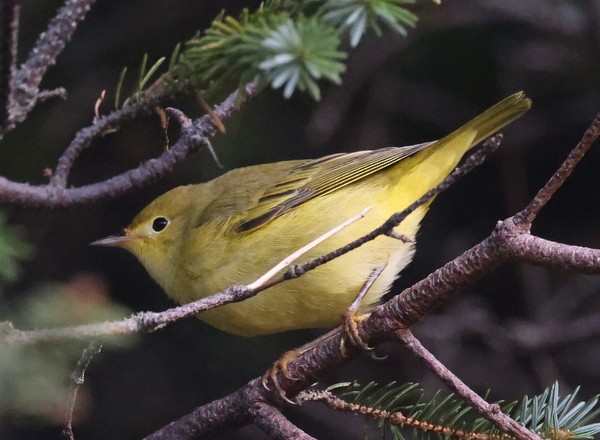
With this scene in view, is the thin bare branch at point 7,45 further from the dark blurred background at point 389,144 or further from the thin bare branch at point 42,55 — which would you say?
the dark blurred background at point 389,144

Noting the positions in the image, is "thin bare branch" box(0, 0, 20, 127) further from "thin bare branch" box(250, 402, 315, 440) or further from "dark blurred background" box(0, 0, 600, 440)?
"dark blurred background" box(0, 0, 600, 440)

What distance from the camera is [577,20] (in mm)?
3266

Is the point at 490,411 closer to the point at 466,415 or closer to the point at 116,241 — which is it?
the point at 466,415

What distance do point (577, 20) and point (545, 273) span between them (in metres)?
1.09

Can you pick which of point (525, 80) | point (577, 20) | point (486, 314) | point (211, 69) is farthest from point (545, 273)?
point (211, 69)

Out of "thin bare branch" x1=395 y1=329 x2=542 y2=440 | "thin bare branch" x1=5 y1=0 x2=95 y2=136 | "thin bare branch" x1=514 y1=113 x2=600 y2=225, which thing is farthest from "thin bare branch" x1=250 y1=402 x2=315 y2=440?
"thin bare branch" x1=5 y1=0 x2=95 y2=136

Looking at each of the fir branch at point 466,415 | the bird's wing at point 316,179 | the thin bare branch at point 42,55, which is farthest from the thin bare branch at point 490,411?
the bird's wing at point 316,179

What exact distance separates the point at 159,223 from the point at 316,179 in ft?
2.12

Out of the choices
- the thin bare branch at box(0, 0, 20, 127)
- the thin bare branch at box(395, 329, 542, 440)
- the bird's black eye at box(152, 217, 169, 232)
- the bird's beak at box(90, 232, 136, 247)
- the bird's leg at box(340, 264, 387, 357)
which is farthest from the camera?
the bird's black eye at box(152, 217, 169, 232)

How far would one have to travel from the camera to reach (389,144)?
12.5 feet

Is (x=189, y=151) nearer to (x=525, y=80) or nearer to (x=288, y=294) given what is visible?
(x=288, y=294)

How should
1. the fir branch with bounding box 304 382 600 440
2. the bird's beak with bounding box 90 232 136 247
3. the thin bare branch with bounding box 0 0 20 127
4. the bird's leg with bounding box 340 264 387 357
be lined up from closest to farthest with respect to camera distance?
the thin bare branch with bounding box 0 0 20 127, the fir branch with bounding box 304 382 600 440, the bird's leg with bounding box 340 264 387 357, the bird's beak with bounding box 90 232 136 247

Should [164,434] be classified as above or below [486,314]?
above

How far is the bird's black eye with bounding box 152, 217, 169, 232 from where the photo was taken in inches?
130
